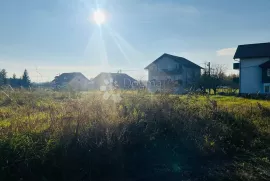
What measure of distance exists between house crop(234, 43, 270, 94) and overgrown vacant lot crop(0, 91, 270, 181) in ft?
86.8

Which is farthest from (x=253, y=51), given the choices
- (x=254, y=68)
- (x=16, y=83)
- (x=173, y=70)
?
(x=16, y=83)

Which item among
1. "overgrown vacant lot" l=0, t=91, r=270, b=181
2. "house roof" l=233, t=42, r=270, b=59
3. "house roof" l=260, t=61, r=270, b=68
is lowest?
"overgrown vacant lot" l=0, t=91, r=270, b=181

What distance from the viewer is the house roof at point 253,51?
3219 centimetres

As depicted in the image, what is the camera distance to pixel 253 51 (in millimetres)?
33188

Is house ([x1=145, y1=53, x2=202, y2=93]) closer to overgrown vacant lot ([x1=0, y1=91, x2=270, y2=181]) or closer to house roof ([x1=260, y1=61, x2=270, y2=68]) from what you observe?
house roof ([x1=260, y1=61, x2=270, y2=68])

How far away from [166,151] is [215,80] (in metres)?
34.5

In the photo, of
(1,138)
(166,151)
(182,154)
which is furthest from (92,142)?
(182,154)

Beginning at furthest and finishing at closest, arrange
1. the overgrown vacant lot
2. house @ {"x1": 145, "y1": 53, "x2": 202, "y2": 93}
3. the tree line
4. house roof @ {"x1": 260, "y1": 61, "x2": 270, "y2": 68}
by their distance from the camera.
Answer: house @ {"x1": 145, "y1": 53, "x2": 202, "y2": 93}
house roof @ {"x1": 260, "y1": 61, "x2": 270, "y2": 68}
the tree line
the overgrown vacant lot

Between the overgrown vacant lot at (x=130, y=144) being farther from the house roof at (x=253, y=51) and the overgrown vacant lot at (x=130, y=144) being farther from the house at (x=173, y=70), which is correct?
the house at (x=173, y=70)

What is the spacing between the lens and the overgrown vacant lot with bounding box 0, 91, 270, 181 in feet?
15.0

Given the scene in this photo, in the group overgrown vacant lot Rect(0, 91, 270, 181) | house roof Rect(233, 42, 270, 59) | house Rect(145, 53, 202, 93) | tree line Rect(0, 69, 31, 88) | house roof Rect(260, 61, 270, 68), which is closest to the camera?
overgrown vacant lot Rect(0, 91, 270, 181)

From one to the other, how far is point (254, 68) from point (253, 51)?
8.23 feet

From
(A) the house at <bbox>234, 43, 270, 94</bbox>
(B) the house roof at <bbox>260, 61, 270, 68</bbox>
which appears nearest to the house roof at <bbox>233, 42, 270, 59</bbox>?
(A) the house at <bbox>234, 43, 270, 94</bbox>

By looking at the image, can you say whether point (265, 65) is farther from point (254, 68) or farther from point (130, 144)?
point (130, 144)
